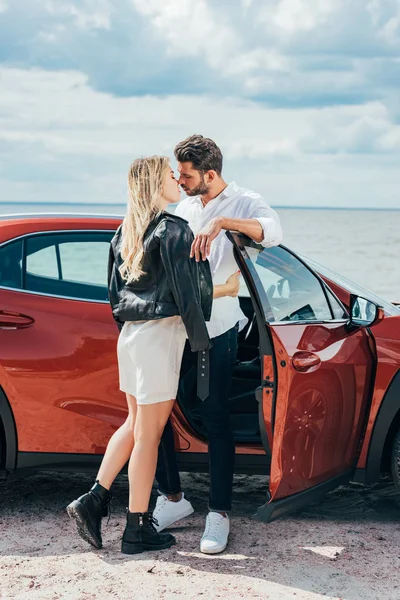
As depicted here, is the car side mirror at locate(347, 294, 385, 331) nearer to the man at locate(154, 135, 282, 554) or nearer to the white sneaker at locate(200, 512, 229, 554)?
the man at locate(154, 135, 282, 554)

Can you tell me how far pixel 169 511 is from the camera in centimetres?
408

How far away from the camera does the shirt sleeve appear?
3.64 meters

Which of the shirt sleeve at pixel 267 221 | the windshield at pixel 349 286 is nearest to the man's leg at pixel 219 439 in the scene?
the shirt sleeve at pixel 267 221

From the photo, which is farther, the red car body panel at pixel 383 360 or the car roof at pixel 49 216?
the car roof at pixel 49 216

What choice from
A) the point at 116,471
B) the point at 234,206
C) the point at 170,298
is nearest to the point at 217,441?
the point at 116,471

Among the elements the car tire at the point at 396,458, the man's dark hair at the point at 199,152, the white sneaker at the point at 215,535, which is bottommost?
the white sneaker at the point at 215,535

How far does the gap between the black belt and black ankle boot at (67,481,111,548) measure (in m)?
0.61

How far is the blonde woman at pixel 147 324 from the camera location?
11.6ft

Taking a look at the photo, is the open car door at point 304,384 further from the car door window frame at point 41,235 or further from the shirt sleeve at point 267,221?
the car door window frame at point 41,235

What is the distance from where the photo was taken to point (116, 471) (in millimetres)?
3820

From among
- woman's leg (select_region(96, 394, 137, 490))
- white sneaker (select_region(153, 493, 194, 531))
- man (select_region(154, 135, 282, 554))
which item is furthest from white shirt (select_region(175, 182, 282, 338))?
white sneaker (select_region(153, 493, 194, 531))

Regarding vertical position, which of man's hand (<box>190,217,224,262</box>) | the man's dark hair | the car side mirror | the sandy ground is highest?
the man's dark hair

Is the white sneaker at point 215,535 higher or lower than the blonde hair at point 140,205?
lower

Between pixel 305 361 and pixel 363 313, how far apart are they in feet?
1.97
